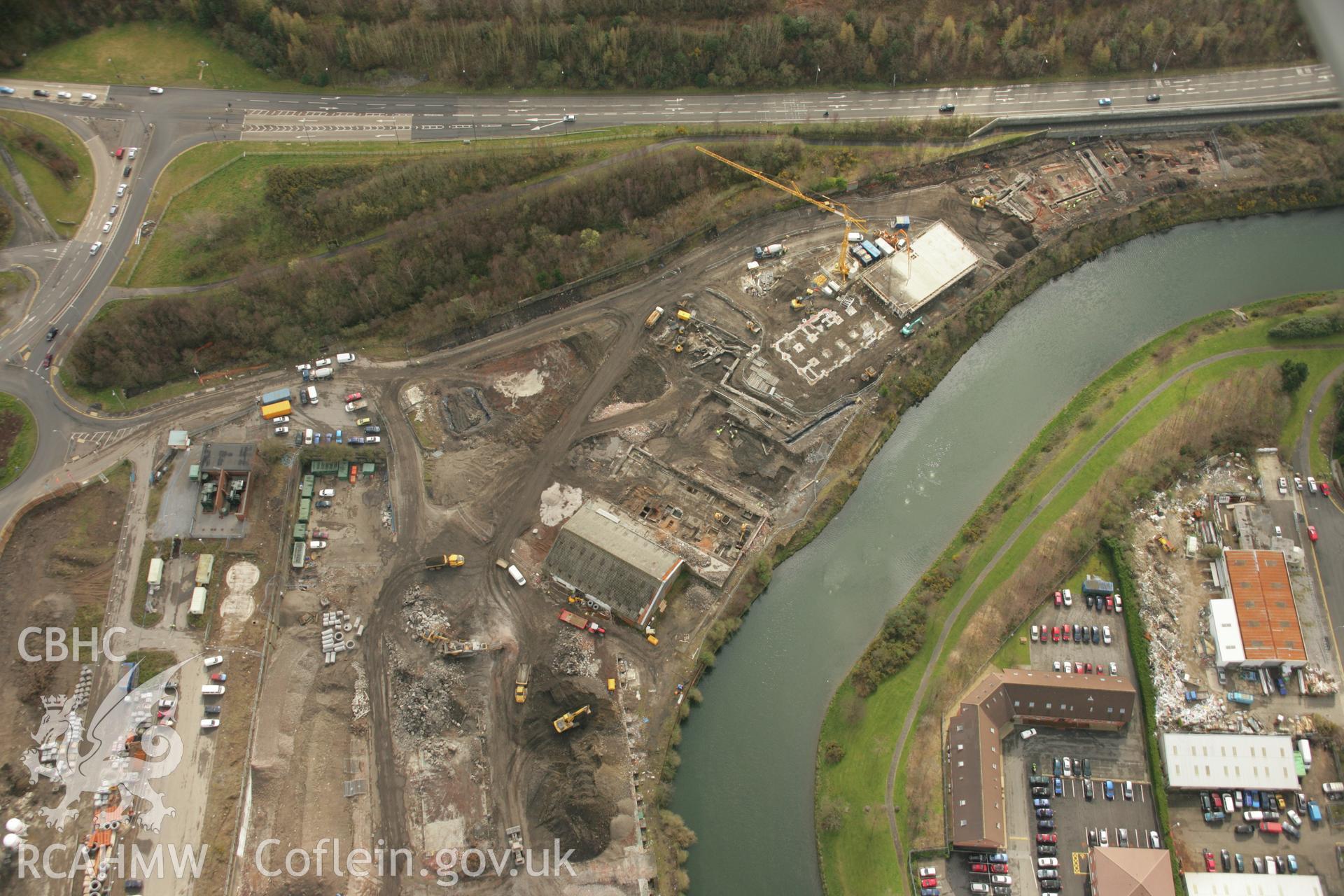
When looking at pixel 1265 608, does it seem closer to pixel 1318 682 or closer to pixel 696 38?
pixel 1318 682

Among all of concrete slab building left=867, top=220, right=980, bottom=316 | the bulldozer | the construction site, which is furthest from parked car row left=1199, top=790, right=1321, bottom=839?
the bulldozer

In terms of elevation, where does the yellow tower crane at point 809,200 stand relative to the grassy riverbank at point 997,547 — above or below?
above

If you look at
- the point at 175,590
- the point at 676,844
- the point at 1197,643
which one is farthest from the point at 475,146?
the point at 1197,643

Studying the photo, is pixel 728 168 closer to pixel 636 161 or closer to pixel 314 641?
pixel 636 161

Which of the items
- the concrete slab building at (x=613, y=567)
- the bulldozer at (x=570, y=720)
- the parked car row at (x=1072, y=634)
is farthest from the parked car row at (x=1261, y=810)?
the bulldozer at (x=570, y=720)

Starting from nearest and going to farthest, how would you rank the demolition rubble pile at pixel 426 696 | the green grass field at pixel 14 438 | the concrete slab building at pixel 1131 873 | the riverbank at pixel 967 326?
1. the concrete slab building at pixel 1131 873
2. the demolition rubble pile at pixel 426 696
3. the green grass field at pixel 14 438
4. the riverbank at pixel 967 326

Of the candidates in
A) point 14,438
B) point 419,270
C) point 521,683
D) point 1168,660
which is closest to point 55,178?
point 14,438

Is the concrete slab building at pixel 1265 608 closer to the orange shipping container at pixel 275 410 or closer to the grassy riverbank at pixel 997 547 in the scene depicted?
the grassy riverbank at pixel 997 547
